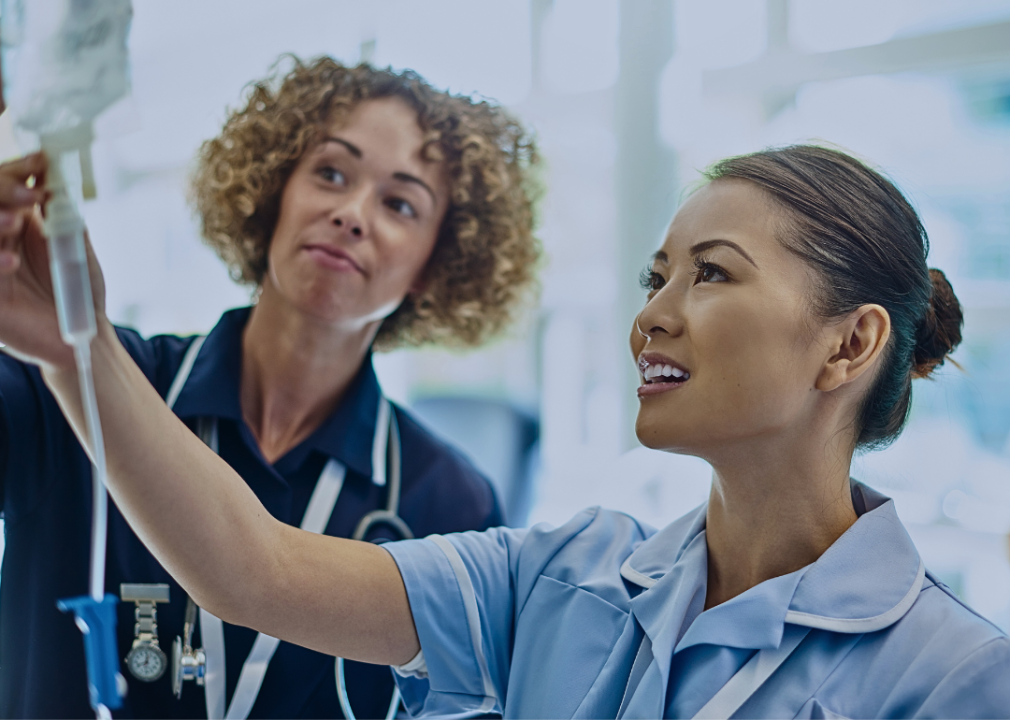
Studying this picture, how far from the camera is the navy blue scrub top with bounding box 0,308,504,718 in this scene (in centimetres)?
118

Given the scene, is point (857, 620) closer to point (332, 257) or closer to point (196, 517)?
point (196, 517)

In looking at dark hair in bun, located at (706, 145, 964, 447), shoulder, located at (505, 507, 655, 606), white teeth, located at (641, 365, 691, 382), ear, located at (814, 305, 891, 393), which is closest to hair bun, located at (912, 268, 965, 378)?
dark hair in bun, located at (706, 145, 964, 447)

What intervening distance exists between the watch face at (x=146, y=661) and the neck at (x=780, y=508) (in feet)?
2.64

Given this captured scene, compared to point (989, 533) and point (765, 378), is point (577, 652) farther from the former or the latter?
point (989, 533)

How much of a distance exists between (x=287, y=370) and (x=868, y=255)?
3.25ft

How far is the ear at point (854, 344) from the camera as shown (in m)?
0.97

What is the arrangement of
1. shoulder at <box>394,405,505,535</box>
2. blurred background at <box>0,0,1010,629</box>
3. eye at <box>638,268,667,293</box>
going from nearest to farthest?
eye at <box>638,268,667,293</box>, shoulder at <box>394,405,505,535</box>, blurred background at <box>0,0,1010,629</box>

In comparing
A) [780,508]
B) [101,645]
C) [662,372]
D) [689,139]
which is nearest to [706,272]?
[662,372]

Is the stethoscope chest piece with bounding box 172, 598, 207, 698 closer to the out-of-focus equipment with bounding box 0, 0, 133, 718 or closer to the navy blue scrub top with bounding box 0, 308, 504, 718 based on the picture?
the navy blue scrub top with bounding box 0, 308, 504, 718

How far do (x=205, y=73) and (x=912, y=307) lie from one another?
8.31ft

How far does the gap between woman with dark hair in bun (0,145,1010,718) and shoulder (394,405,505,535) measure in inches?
11.6

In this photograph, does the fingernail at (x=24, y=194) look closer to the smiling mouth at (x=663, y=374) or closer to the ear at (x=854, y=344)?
the smiling mouth at (x=663, y=374)

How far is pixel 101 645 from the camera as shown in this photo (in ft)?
2.20

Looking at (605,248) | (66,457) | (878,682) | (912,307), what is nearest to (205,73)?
(605,248)
